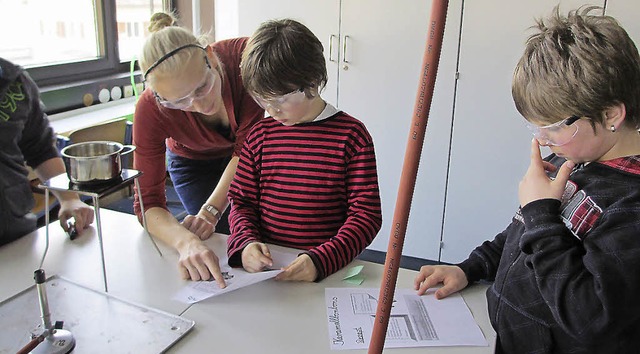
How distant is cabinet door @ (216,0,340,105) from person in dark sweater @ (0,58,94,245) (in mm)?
1561

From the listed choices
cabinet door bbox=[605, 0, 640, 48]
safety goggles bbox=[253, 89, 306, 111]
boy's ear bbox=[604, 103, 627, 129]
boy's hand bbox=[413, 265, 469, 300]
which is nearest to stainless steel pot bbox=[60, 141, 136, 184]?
safety goggles bbox=[253, 89, 306, 111]

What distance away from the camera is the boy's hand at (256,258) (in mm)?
1210

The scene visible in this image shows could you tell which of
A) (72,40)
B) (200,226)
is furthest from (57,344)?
(72,40)

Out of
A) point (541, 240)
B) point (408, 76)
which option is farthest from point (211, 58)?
point (408, 76)

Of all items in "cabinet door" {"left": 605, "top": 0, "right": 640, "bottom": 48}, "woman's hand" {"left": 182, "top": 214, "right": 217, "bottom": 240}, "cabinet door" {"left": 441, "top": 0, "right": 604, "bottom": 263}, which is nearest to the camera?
"woman's hand" {"left": 182, "top": 214, "right": 217, "bottom": 240}

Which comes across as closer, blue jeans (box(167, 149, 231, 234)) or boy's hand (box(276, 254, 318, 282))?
boy's hand (box(276, 254, 318, 282))

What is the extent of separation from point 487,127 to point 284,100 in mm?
1611

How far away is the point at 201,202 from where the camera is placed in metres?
1.99

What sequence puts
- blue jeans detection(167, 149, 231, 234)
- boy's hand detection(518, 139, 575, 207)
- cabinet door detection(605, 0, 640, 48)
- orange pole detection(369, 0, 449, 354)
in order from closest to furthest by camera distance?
orange pole detection(369, 0, 449, 354)
boy's hand detection(518, 139, 575, 207)
blue jeans detection(167, 149, 231, 234)
cabinet door detection(605, 0, 640, 48)

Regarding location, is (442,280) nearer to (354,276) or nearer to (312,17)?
(354,276)

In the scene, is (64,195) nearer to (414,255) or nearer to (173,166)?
(173,166)

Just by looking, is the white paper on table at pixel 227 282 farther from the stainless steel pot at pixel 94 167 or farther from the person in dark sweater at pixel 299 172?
the stainless steel pot at pixel 94 167

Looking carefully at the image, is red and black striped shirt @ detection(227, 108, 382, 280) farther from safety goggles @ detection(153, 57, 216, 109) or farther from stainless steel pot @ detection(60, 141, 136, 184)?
stainless steel pot @ detection(60, 141, 136, 184)

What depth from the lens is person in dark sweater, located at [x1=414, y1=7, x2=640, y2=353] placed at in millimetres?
859
